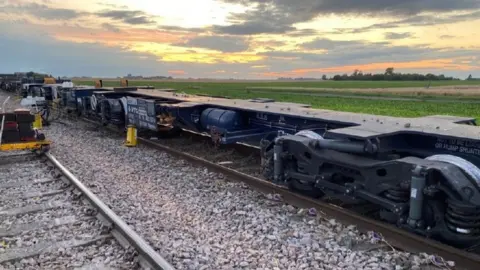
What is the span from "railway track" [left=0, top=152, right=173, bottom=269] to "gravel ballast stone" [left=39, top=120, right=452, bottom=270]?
0.32 meters

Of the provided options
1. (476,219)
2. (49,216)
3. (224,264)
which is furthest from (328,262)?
(49,216)

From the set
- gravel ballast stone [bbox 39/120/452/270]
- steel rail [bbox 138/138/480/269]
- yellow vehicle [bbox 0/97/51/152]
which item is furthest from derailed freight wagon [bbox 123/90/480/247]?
yellow vehicle [bbox 0/97/51/152]

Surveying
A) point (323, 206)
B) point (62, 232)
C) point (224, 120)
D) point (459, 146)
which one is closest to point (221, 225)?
point (323, 206)

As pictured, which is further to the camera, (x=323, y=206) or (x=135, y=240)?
(x=323, y=206)

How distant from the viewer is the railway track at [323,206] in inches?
179

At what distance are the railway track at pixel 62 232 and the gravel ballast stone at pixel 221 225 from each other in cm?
32

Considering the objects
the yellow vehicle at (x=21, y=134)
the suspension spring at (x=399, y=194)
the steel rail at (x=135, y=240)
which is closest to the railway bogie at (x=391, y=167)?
the suspension spring at (x=399, y=194)

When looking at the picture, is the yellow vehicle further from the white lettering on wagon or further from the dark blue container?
the white lettering on wagon

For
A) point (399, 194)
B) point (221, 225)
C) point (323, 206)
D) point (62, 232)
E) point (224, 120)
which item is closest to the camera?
point (399, 194)

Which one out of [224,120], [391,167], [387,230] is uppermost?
[224,120]

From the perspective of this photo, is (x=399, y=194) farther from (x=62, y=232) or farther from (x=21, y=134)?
(x=21, y=134)

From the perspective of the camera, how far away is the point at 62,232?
18.0 feet

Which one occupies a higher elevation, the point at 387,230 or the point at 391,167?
the point at 391,167

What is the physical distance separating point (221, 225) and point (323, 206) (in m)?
1.52
